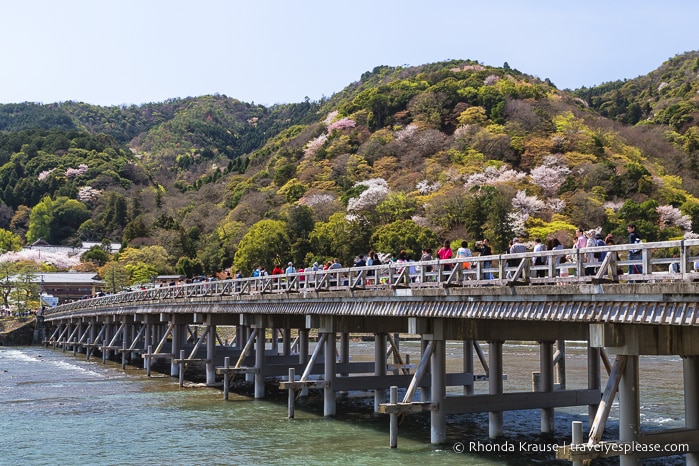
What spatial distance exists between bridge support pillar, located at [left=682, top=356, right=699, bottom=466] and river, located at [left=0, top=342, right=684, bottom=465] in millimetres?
4346

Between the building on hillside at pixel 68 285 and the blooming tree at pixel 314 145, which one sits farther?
the blooming tree at pixel 314 145

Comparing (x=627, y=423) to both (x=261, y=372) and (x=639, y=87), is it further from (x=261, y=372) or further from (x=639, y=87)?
(x=639, y=87)

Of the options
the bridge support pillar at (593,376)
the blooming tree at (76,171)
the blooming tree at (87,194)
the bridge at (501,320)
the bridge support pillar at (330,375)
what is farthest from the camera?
the blooming tree at (76,171)

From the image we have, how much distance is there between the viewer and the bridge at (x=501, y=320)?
14820 millimetres

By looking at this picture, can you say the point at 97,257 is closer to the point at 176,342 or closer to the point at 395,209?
the point at 395,209

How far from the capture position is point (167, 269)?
324 ft

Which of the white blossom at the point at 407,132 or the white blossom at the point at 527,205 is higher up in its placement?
the white blossom at the point at 407,132

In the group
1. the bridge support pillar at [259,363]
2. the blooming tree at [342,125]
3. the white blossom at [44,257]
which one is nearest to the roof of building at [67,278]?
the white blossom at [44,257]

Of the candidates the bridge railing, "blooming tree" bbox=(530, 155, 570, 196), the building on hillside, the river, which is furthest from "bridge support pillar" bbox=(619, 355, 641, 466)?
the building on hillside

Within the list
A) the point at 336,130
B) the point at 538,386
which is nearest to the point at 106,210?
the point at 336,130

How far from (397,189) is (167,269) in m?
28.0

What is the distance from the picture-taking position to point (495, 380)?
22625 mm

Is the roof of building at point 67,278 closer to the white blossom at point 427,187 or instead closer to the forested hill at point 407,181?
the forested hill at point 407,181

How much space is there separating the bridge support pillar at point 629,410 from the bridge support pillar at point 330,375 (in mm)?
12378
